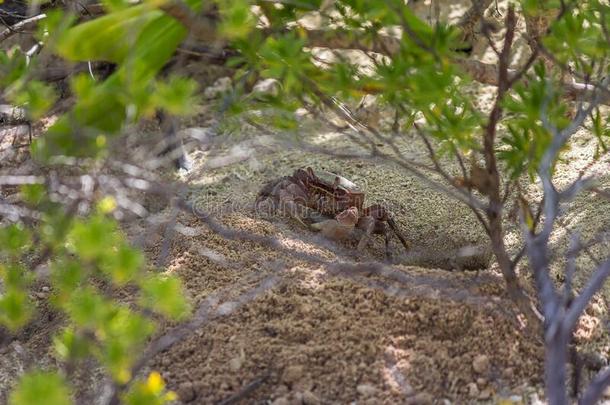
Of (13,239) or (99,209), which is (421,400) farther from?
(13,239)

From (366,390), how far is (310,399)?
0.45 feet

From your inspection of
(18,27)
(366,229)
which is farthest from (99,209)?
(366,229)

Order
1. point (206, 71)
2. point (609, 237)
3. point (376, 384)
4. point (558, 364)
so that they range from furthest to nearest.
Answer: point (206, 71), point (609, 237), point (376, 384), point (558, 364)

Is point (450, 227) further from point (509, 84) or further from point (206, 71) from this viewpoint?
point (206, 71)

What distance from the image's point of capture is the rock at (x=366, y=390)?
6.31ft

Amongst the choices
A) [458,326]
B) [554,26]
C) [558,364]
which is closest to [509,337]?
[458,326]

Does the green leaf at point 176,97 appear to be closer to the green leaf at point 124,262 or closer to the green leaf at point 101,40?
the green leaf at point 124,262

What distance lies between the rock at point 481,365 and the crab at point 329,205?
3.29ft

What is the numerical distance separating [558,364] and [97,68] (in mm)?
2501

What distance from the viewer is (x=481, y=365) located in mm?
1970

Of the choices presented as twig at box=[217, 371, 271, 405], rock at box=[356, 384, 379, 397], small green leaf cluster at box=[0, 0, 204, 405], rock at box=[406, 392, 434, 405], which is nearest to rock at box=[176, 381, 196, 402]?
twig at box=[217, 371, 271, 405]

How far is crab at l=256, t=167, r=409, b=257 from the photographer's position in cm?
301

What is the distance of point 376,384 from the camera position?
195 cm

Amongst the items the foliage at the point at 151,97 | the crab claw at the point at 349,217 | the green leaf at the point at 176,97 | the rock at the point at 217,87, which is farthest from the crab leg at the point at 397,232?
the green leaf at the point at 176,97
